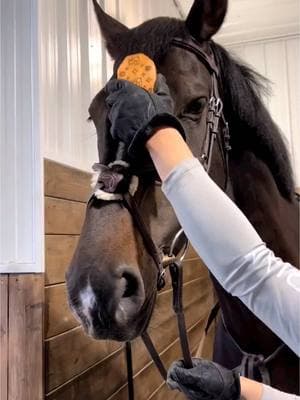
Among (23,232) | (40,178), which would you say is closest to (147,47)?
(40,178)

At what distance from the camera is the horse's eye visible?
0.78 metres

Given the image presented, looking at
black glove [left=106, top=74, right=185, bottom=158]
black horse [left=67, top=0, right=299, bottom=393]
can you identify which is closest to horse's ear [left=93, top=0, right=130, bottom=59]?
black horse [left=67, top=0, right=299, bottom=393]

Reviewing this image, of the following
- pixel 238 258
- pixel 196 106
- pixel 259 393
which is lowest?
pixel 259 393

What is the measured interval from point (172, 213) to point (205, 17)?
418 millimetres

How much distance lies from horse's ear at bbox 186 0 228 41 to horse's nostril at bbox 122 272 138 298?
1.78 ft

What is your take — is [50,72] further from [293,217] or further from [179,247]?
[293,217]

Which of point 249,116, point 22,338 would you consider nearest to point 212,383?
point 22,338

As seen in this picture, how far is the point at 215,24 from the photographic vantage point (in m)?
0.84

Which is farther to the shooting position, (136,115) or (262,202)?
(262,202)

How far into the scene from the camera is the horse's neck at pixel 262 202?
92 centimetres

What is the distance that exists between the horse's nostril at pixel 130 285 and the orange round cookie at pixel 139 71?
0.31 m

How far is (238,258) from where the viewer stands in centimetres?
44

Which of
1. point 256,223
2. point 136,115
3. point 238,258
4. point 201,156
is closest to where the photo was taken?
point 238,258

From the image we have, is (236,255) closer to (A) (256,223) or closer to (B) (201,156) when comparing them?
(B) (201,156)
